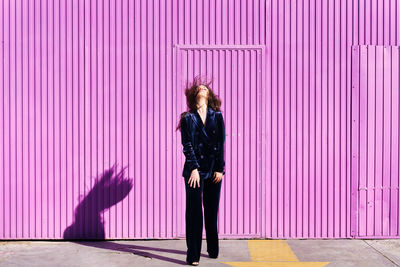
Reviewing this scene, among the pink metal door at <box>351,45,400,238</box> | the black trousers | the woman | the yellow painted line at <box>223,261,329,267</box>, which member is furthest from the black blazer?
the pink metal door at <box>351,45,400,238</box>

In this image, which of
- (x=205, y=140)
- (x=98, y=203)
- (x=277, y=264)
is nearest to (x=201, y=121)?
(x=205, y=140)

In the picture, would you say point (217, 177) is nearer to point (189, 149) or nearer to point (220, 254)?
point (189, 149)

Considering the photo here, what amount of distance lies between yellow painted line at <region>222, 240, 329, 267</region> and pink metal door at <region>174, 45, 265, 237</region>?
309 millimetres

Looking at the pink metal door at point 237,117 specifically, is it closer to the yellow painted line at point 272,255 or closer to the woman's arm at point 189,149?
the yellow painted line at point 272,255

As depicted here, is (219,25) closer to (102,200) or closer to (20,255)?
(102,200)

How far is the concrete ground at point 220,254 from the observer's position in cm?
539

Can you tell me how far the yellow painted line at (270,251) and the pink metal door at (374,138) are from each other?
1.15 m

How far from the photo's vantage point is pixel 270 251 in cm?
589

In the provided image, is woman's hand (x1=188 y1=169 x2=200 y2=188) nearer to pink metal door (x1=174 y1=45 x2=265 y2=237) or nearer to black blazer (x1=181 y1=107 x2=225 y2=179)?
black blazer (x1=181 y1=107 x2=225 y2=179)

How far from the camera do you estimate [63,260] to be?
18.1 ft

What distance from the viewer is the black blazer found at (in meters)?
5.21

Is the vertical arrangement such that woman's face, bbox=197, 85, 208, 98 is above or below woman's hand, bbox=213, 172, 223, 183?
above

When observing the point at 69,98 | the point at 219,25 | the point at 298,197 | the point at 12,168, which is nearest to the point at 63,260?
the point at 12,168

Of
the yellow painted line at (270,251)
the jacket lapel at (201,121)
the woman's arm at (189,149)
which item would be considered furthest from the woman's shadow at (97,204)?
the yellow painted line at (270,251)
